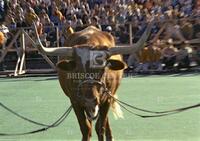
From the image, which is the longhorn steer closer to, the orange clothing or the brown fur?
the brown fur

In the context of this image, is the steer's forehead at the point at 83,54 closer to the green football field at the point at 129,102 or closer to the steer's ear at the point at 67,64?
the steer's ear at the point at 67,64

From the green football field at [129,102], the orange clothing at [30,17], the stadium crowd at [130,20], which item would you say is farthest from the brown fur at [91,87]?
the orange clothing at [30,17]

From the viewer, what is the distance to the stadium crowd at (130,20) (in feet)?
52.8

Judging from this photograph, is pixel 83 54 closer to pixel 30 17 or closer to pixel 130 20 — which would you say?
pixel 130 20

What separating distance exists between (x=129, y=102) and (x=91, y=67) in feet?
16.9

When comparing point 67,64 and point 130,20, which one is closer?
point 67,64

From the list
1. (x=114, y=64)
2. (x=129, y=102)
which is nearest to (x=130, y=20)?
(x=129, y=102)

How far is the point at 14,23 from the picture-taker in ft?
66.8

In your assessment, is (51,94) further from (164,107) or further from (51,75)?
(51,75)

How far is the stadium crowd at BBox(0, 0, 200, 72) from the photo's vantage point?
1609cm

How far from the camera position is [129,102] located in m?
12.0

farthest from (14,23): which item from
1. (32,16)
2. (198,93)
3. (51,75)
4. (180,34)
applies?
(198,93)

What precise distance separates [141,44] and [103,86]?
699 millimetres

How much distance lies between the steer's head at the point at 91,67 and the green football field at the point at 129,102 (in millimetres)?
1721
